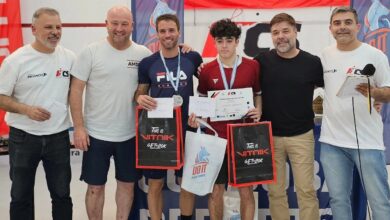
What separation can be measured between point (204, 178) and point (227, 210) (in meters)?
0.55

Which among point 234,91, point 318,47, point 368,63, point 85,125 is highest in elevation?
point 318,47

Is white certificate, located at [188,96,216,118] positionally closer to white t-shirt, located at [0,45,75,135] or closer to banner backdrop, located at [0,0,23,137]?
white t-shirt, located at [0,45,75,135]

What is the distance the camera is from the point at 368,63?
8.00 feet

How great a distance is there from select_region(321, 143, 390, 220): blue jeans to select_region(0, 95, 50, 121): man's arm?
6.08 feet

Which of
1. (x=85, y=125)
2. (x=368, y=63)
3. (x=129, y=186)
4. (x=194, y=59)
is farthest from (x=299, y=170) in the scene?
(x=85, y=125)

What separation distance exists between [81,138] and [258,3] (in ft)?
13.1

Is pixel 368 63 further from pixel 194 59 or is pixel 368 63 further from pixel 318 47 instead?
→ pixel 318 47

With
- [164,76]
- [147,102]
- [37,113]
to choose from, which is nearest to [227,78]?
[164,76]

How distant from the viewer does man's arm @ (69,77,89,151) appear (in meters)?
2.74

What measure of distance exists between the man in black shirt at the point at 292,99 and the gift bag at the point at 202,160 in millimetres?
436

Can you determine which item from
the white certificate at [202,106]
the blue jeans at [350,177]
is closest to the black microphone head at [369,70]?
the blue jeans at [350,177]

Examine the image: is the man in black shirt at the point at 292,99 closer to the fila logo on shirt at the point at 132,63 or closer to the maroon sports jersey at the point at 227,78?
the maroon sports jersey at the point at 227,78

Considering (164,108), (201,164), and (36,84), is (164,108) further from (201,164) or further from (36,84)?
(36,84)

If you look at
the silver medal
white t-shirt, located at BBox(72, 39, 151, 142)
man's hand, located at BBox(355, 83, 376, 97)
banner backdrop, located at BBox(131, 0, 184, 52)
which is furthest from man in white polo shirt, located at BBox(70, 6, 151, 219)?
banner backdrop, located at BBox(131, 0, 184, 52)
